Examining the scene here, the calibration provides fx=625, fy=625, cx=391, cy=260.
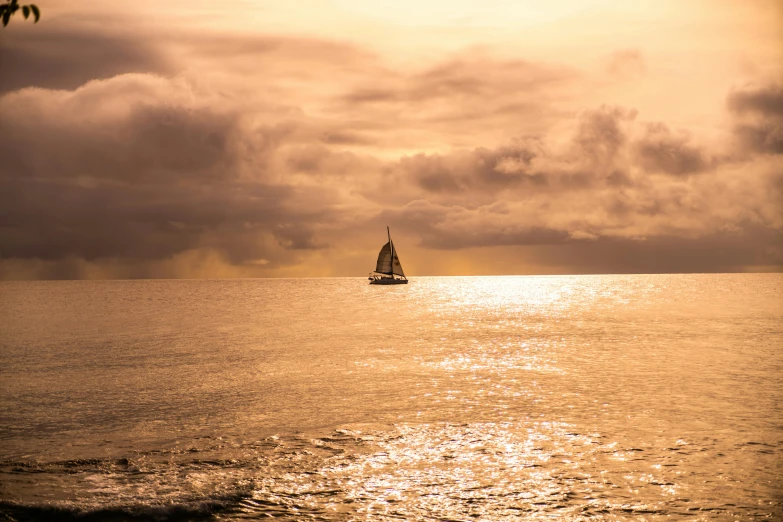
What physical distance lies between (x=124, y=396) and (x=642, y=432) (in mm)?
27738

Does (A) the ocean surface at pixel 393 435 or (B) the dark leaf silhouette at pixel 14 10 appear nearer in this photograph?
(B) the dark leaf silhouette at pixel 14 10

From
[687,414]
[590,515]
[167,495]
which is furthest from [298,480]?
[687,414]

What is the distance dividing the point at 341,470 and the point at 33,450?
12.3 m

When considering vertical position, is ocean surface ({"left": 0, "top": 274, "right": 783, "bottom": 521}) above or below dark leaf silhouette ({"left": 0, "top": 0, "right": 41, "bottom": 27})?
below

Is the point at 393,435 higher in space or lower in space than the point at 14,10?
lower

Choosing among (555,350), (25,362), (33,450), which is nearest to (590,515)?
(33,450)

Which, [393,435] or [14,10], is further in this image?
[393,435]

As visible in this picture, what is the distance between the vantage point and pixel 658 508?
17.5 meters

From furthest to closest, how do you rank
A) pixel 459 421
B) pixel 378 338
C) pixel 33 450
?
pixel 378 338 → pixel 459 421 → pixel 33 450

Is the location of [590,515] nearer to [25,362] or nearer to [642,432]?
[642,432]

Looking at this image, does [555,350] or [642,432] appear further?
[555,350]

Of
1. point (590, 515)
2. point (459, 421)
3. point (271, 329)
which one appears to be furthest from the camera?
point (271, 329)

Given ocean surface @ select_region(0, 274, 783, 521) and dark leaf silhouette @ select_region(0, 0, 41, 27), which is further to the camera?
ocean surface @ select_region(0, 274, 783, 521)

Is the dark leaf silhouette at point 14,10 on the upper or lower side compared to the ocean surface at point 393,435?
upper
